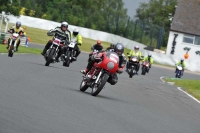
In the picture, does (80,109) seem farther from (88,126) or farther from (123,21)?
(123,21)

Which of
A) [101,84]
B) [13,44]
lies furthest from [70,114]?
[13,44]

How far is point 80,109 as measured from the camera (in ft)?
38.9

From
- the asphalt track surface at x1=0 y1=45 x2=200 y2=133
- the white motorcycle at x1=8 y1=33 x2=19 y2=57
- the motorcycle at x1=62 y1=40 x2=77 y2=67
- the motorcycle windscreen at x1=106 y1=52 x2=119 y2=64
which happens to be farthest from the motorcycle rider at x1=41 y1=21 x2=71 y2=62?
the motorcycle windscreen at x1=106 y1=52 x2=119 y2=64

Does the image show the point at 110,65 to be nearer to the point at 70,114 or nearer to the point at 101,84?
the point at 101,84

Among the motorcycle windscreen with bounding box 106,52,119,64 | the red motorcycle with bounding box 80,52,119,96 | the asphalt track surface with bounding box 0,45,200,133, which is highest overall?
the motorcycle windscreen with bounding box 106,52,119,64

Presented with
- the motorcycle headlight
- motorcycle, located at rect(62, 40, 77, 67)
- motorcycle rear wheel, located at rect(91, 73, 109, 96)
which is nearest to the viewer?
motorcycle rear wheel, located at rect(91, 73, 109, 96)

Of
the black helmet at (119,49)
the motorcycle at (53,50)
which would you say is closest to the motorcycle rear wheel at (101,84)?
the black helmet at (119,49)

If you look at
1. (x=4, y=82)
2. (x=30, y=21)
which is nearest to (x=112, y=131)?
(x=4, y=82)

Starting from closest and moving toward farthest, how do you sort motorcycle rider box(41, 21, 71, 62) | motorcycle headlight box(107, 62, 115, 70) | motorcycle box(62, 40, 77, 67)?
motorcycle headlight box(107, 62, 115, 70), motorcycle rider box(41, 21, 71, 62), motorcycle box(62, 40, 77, 67)

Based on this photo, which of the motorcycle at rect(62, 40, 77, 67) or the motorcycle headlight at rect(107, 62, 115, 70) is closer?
the motorcycle headlight at rect(107, 62, 115, 70)

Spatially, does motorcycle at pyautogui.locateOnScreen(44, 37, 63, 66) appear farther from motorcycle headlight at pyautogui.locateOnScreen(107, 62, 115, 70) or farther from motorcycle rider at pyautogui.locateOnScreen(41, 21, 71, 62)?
motorcycle headlight at pyautogui.locateOnScreen(107, 62, 115, 70)

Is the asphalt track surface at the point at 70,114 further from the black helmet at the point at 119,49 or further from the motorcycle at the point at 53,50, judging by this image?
the motorcycle at the point at 53,50

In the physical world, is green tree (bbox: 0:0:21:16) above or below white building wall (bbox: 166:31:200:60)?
above

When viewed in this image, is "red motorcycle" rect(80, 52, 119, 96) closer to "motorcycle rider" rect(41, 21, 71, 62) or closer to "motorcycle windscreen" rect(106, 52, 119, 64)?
"motorcycle windscreen" rect(106, 52, 119, 64)
